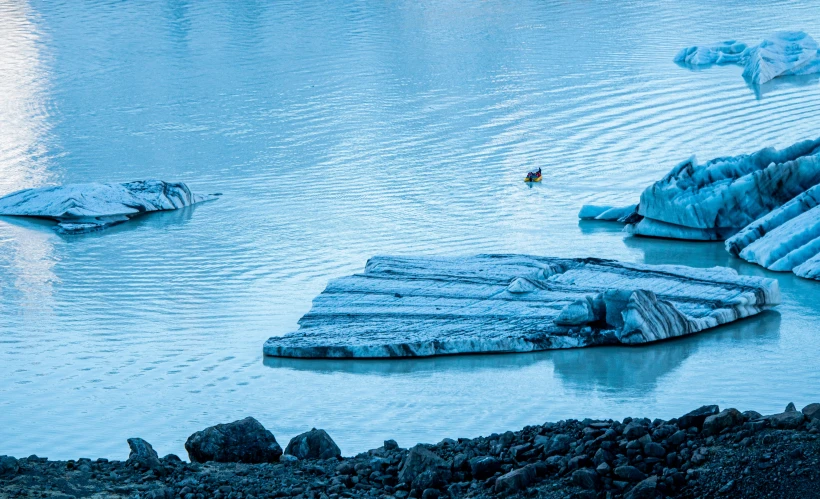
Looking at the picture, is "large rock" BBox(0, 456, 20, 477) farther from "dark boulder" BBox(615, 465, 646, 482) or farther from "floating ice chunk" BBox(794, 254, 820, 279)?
"floating ice chunk" BBox(794, 254, 820, 279)

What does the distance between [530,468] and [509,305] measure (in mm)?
3689

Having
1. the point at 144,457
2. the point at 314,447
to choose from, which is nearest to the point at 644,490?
the point at 314,447

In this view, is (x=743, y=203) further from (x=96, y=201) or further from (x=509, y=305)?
(x=96, y=201)

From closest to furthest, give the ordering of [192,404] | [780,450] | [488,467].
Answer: [780,450], [488,467], [192,404]

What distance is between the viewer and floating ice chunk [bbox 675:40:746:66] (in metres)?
18.8

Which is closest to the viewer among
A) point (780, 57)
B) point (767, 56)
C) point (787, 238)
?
point (787, 238)

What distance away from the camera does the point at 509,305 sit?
7918 mm

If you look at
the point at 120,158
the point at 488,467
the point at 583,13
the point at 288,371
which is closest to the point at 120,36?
the point at 583,13

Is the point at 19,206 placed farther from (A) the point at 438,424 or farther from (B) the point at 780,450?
(B) the point at 780,450

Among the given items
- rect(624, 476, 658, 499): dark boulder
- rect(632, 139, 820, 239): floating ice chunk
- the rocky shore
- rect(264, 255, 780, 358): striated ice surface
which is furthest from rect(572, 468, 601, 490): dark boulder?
rect(632, 139, 820, 239): floating ice chunk

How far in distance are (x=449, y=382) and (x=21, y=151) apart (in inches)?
360

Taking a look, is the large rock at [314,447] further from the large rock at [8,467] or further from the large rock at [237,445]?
the large rock at [8,467]

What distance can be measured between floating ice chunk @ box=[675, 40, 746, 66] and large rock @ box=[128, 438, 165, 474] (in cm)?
1514

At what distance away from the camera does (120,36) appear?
2470cm
